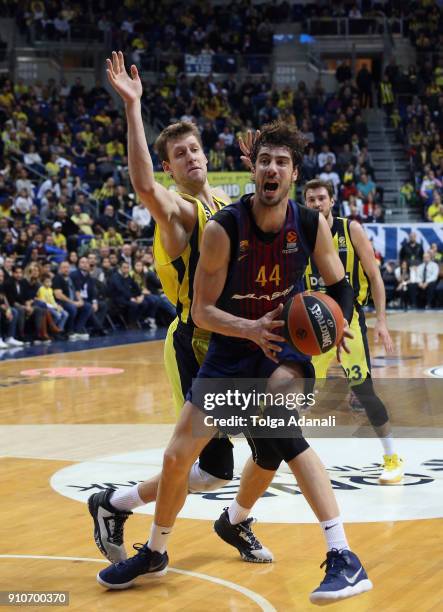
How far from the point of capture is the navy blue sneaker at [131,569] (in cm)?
479

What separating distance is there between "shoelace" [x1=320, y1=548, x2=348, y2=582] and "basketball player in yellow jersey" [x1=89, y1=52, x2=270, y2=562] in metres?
0.85

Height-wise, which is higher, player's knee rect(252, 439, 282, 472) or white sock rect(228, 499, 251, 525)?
player's knee rect(252, 439, 282, 472)

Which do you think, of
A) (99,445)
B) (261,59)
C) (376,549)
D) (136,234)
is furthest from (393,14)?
(376,549)

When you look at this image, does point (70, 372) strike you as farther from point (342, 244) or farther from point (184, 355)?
point (184, 355)

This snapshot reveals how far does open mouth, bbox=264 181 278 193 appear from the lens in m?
4.56

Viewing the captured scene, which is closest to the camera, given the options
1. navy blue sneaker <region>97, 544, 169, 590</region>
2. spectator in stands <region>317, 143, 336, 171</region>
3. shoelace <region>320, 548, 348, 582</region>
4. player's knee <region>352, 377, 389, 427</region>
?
shoelace <region>320, 548, 348, 582</region>

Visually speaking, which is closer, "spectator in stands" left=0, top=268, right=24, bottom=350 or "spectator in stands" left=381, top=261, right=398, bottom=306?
"spectator in stands" left=0, top=268, right=24, bottom=350

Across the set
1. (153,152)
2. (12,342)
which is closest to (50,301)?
(12,342)

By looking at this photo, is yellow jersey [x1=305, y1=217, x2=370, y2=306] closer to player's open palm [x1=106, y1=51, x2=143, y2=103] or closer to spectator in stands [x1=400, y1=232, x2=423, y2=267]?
player's open palm [x1=106, y1=51, x2=143, y2=103]

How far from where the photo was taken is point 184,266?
516cm

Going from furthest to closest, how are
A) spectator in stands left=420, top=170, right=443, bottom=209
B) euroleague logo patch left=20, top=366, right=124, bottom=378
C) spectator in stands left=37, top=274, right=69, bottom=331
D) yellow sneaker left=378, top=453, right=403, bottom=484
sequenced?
spectator in stands left=420, top=170, right=443, bottom=209, spectator in stands left=37, top=274, right=69, bottom=331, euroleague logo patch left=20, top=366, right=124, bottom=378, yellow sneaker left=378, top=453, right=403, bottom=484

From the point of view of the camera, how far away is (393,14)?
3366 cm

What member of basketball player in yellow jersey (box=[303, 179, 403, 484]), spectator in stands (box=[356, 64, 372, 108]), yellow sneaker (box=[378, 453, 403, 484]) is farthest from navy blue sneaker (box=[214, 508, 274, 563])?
spectator in stands (box=[356, 64, 372, 108])

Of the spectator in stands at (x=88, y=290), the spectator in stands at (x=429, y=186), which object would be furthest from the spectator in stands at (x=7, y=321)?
the spectator in stands at (x=429, y=186)
